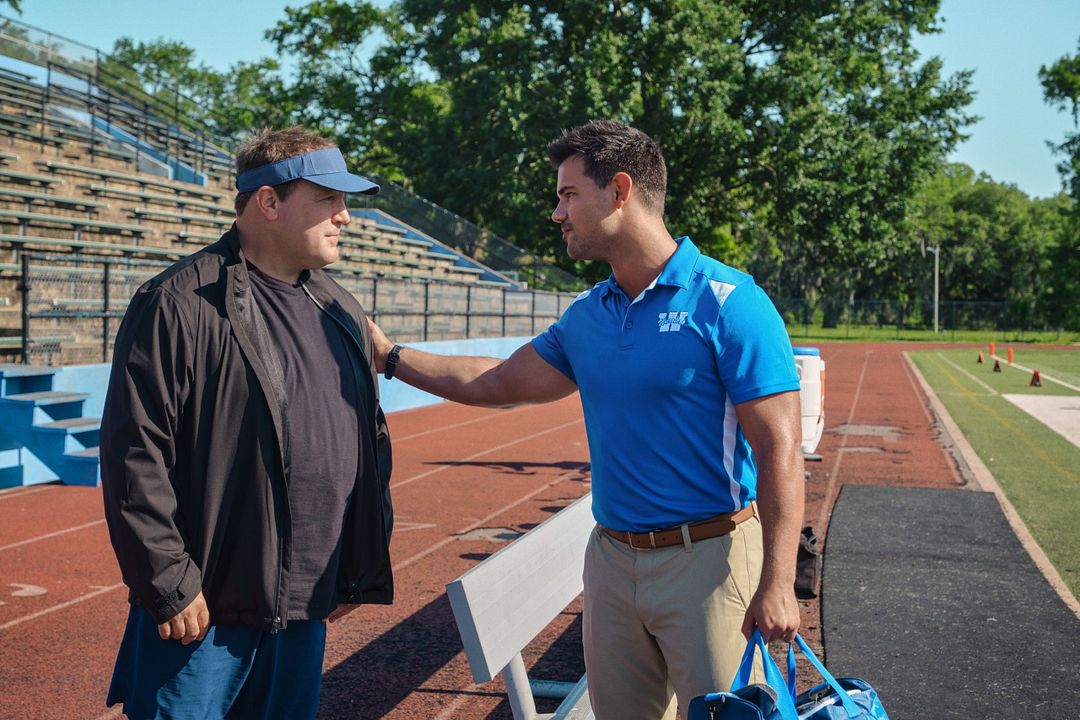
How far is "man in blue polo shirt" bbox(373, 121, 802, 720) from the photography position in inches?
102

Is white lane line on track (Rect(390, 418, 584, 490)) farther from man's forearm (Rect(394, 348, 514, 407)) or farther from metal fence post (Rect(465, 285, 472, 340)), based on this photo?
man's forearm (Rect(394, 348, 514, 407))

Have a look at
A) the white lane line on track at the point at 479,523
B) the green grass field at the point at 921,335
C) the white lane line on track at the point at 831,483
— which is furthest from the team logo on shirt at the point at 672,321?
the green grass field at the point at 921,335

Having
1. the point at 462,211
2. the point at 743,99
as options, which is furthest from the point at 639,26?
the point at 462,211

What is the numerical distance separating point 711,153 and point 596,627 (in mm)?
34351

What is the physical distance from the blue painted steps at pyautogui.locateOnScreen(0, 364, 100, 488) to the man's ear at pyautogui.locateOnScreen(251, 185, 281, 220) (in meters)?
7.78

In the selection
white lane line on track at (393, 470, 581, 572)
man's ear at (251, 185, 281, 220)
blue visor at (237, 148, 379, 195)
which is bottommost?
white lane line on track at (393, 470, 581, 572)

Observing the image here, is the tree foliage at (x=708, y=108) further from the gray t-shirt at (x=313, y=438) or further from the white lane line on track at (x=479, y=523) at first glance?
the gray t-shirt at (x=313, y=438)

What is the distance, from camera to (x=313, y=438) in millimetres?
2586

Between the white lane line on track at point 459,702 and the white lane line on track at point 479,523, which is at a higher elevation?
the white lane line on track at point 459,702

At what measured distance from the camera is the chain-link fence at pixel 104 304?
1087 centimetres

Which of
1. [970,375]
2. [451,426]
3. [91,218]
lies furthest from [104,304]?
[970,375]

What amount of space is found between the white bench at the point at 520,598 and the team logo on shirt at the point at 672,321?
3.22 ft

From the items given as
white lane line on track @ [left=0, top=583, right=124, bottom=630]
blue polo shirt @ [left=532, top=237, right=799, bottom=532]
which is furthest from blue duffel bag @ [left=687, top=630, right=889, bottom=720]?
white lane line on track @ [left=0, top=583, right=124, bottom=630]

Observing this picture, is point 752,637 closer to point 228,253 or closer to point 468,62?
point 228,253
